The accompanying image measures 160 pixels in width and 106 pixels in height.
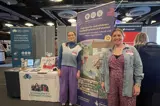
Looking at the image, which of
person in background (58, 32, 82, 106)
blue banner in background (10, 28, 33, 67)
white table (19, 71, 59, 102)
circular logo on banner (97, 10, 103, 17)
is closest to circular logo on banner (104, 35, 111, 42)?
circular logo on banner (97, 10, 103, 17)

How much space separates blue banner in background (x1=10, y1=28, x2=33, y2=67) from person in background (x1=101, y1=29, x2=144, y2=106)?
260cm

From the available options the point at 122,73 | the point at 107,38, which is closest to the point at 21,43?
the point at 107,38

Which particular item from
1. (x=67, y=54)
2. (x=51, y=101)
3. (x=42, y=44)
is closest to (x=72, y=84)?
(x=67, y=54)

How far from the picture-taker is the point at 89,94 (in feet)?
8.51

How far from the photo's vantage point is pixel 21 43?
373cm

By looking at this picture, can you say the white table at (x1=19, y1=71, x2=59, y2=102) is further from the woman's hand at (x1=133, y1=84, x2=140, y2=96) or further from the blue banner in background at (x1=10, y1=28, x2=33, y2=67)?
the woman's hand at (x1=133, y1=84, x2=140, y2=96)

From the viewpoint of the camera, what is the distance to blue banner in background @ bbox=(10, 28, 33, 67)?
Result: 12.1 feet

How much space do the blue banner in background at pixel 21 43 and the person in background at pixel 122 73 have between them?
2605mm

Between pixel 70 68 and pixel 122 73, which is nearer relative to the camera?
pixel 122 73

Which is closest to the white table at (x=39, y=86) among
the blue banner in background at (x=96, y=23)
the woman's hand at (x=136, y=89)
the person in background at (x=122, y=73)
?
the blue banner in background at (x=96, y=23)

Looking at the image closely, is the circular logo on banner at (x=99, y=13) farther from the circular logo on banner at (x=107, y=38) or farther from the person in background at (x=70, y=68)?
the person in background at (x=70, y=68)

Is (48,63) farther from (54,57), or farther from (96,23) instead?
(96,23)

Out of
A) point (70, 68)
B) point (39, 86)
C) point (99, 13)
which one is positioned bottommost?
point (39, 86)

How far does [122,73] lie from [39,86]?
6.89 feet
